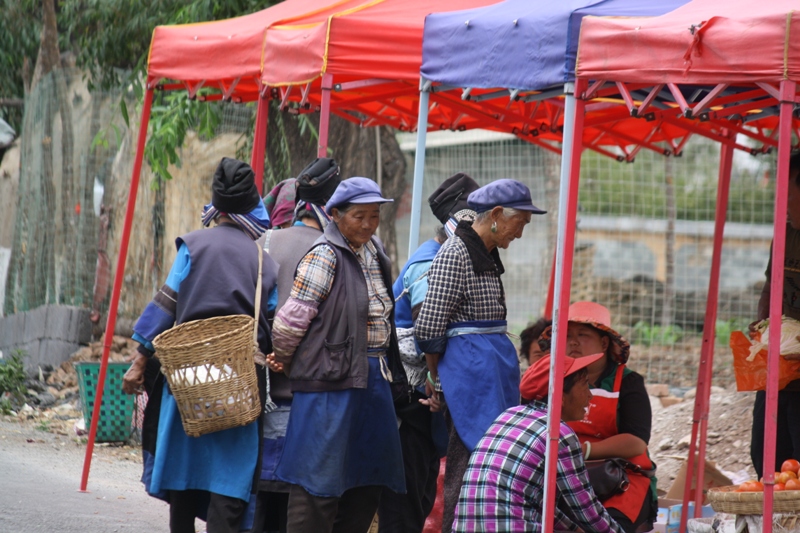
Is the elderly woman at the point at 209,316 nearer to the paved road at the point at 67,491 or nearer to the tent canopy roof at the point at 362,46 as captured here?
the paved road at the point at 67,491

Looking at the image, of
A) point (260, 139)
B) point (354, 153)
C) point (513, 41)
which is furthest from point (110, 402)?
point (513, 41)

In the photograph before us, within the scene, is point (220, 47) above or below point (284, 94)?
above

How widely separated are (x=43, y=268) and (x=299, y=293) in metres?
7.90

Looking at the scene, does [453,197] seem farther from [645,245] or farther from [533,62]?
[645,245]

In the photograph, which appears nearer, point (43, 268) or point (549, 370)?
point (549, 370)

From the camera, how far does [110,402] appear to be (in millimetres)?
8297

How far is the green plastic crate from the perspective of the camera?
26.5 feet

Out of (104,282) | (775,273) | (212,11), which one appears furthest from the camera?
(104,282)

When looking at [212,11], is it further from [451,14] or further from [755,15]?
[755,15]

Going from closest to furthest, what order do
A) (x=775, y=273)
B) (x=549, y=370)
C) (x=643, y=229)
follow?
(x=775, y=273) → (x=549, y=370) → (x=643, y=229)

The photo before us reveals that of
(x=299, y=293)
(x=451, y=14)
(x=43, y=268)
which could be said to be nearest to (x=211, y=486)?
(x=299, y=293)

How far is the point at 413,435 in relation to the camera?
5.13 meters

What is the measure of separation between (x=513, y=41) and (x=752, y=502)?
2.28 meters

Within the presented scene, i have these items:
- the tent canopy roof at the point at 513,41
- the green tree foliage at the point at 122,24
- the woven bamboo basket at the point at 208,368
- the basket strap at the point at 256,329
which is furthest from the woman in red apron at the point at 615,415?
the green tree foliage at the point at 122,24
